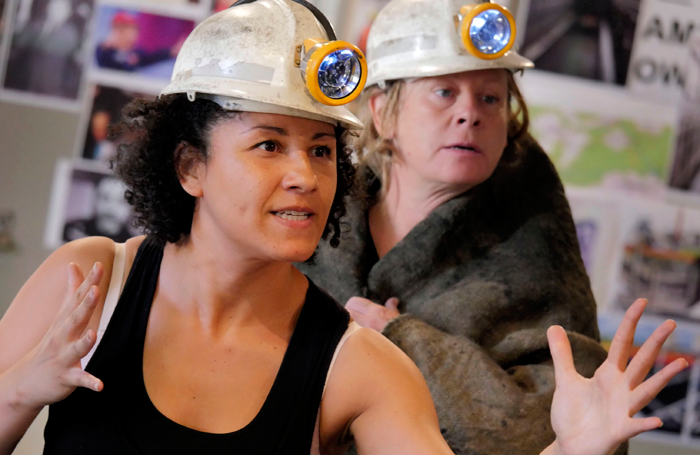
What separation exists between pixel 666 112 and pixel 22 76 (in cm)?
201

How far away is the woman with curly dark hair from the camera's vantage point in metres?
1.17

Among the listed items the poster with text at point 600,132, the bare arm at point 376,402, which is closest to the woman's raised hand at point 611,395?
the bare arm at point 376,402

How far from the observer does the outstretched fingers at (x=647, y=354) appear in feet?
3.34

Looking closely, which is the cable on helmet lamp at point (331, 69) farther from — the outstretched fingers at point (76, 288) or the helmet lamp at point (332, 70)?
the outstretched fingers at point (76, 288)

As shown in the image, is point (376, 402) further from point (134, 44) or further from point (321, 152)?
point (134, 44)

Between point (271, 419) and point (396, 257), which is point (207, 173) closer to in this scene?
point (271, 419)

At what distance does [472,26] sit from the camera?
1794 mm

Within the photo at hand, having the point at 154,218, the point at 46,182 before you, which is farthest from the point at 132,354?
the point at 46,182

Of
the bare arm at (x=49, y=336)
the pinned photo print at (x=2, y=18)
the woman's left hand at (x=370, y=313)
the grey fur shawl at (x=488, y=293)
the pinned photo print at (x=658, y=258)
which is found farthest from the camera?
the pinned photo print at (x=658, y=258)

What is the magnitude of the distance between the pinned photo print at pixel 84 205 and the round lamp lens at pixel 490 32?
1165mm

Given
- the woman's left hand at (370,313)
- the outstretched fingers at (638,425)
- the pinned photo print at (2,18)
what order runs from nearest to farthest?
the outstretched fingers at (638,425), the woman's left hand at (370,313), the pinned photo print at (2,18)

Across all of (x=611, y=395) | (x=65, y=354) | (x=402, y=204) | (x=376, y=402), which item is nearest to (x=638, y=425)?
(x=611, y=395)

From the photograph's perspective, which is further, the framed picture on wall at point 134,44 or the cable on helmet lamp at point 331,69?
the framed picture on wall at point 134,44

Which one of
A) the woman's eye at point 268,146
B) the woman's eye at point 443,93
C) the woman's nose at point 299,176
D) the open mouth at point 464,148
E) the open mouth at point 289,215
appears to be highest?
the woman's eye at point 443,93
